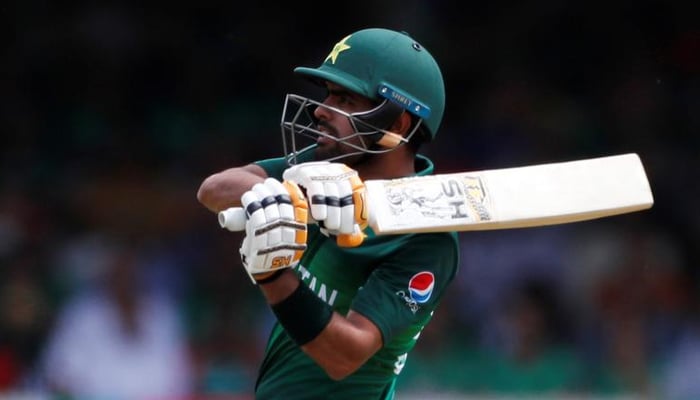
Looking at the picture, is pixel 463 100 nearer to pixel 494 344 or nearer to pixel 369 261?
pixel 494 344

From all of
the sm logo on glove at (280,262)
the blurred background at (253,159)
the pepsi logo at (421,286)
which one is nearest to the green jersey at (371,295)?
the pepsi logo at (421,286)

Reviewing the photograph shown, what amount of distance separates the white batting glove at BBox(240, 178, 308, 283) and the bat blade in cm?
18

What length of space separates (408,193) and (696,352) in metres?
3.35

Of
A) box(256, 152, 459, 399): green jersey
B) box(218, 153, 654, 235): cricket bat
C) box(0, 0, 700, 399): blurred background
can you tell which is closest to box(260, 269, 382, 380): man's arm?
box(256, 152, 459, 399): green jersey

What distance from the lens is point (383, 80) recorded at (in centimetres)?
275

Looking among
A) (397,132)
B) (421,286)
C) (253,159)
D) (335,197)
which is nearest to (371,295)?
(421,286)

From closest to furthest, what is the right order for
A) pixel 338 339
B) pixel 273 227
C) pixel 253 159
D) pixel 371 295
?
pixel 273 227
pixel 338 339
pixel 371 295
pixel 253 159

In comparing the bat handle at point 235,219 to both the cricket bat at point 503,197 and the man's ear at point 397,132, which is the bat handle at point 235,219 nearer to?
the cricket bat at point 503,197

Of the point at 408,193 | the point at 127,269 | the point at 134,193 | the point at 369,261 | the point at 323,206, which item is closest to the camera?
the point at 323,206

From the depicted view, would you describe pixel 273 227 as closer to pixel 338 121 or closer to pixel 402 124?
pixel 338 121

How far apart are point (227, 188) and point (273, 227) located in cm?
56

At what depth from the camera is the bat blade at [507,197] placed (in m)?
2.48

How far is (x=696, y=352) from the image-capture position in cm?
548

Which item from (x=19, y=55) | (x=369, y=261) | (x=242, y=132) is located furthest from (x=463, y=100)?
(x=369, y=261)
